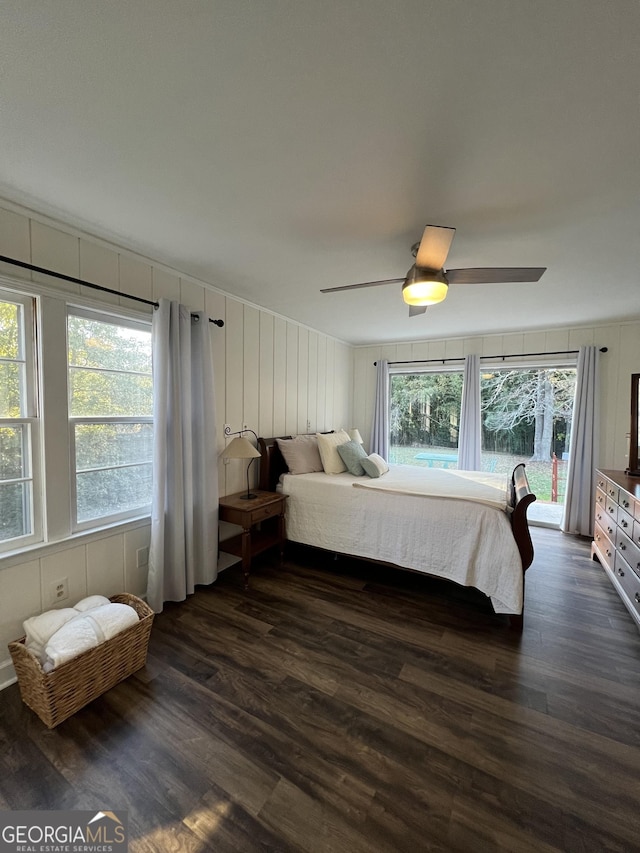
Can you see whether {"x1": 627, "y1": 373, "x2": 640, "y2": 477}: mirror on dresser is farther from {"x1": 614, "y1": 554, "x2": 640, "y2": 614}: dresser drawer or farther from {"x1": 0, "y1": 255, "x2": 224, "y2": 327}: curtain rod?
{"x1": 0, "y1": 255, "x2": 224, "y2": 327}: curtain rod

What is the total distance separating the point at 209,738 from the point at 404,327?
409 cm

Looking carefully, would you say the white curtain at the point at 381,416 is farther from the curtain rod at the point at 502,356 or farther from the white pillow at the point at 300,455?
the white pillow at the point at 300,455

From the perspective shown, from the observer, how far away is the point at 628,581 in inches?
96.1

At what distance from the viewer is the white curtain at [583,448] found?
12.8 feet

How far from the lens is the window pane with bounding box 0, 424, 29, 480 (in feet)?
6.03

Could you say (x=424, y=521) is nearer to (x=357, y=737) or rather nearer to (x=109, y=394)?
(x=357, y=737)

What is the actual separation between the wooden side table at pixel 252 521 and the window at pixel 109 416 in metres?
0.67

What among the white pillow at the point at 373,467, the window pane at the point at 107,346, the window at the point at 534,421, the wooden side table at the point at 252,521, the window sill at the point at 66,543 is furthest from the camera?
the window at the point at 534,421

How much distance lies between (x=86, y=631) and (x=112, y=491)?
908 mm

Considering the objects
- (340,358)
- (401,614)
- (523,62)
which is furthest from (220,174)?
(340,358)

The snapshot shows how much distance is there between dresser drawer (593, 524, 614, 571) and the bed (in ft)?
3.13

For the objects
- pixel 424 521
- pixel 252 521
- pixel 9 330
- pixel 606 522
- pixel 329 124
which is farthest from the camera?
pixel 606 522

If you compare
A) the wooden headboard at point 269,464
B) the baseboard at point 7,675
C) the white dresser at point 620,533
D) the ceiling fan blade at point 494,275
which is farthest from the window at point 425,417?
the baseboard at point 7,675

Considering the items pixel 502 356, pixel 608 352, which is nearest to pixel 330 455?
pixel 502 356
